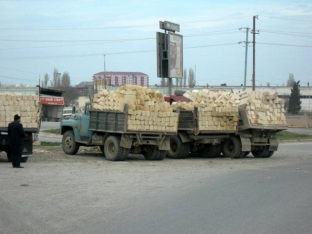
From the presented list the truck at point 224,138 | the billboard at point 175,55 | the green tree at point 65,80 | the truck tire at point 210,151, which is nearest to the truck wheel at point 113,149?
the truck at point 224,138

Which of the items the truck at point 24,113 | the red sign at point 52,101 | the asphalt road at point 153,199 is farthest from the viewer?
the red sign at point 52,101

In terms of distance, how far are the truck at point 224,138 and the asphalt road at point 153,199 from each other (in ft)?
14.0

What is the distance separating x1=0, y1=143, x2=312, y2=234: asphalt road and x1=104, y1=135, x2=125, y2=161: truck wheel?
197 centimetres

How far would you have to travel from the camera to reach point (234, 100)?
2395cm

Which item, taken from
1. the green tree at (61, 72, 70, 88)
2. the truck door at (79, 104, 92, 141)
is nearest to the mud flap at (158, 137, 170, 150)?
the truck door at (79, 104, 92, 141)

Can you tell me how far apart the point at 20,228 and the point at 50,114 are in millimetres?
61207

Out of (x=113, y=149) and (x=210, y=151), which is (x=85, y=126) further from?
(x=210, y=151)

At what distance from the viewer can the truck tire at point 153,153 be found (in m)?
21.9

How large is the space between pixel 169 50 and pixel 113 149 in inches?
682

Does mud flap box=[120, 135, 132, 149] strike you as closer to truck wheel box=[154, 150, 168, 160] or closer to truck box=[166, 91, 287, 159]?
truck wheel box=[154, 150, 168, 160]

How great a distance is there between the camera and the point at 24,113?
63.0ft

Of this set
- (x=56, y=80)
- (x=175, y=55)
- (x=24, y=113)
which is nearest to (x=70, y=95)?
(x=56, y=80)

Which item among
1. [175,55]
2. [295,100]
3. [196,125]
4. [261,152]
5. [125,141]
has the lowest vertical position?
[261,152]

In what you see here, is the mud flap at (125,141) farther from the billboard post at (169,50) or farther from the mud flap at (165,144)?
the billboard post at (169,50)
